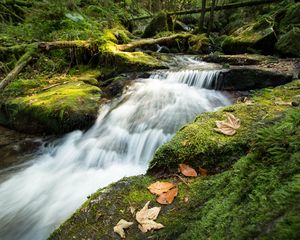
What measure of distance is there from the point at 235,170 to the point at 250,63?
24.4 feet

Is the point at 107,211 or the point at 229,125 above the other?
the point at 229,125

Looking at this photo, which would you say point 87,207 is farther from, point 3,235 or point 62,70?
point 62,70

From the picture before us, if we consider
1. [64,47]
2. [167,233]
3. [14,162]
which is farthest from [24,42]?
[167,233]

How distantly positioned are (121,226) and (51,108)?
4.61 meters

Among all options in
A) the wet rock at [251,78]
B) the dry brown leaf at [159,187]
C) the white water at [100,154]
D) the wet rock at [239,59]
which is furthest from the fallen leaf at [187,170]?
the wet rock at [239,59]

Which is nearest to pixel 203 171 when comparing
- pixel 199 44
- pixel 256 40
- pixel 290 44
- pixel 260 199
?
pixel 260 199

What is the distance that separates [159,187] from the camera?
2.32m

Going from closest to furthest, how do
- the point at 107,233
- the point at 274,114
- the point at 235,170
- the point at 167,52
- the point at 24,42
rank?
the point at 235,170 < the point at 107,233 < the point at 274,114 < the point at 24,42 < the point at 167,52

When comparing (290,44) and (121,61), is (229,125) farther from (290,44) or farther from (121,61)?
(290,44)

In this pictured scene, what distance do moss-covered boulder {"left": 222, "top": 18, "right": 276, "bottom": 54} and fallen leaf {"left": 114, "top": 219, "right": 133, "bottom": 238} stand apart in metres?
9.45

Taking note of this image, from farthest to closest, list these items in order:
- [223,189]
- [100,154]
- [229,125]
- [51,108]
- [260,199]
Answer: [51,108] < [100,154] < [229,125] < [223,189] < [260,199]

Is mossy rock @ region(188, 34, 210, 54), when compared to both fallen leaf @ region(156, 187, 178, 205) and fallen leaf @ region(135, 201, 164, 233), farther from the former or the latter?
fallen leaf @ region(135, 201, 164, 233)

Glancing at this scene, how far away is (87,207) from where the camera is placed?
2242 millimetres

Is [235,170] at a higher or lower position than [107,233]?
higher
